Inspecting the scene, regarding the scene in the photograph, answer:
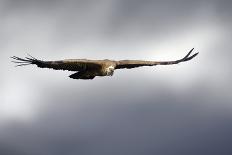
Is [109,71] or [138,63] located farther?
[138,63]

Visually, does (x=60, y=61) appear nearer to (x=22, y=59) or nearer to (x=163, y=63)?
(x=22, y=59)

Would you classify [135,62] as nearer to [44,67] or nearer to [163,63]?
[163,63]

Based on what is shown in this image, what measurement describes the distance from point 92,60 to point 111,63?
5.54 ft

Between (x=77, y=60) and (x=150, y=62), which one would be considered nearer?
(x=77, y=60)

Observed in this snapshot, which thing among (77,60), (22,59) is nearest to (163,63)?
(77,60)

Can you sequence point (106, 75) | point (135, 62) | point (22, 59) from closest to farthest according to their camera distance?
point (22, 59) < point (106, 75) < point (135, 62)

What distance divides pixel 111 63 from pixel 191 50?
6.56 m

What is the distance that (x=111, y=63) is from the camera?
48.6m

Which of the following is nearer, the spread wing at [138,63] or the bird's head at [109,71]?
the bird's head at [109,71]

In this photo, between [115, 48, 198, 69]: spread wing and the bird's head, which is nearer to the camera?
the bird's head

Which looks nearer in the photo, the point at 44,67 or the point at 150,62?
the point at 44,67

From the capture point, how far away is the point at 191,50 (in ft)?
169

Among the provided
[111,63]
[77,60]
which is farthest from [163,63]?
[77,60]

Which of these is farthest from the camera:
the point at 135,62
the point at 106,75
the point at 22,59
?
the point at 135,62
